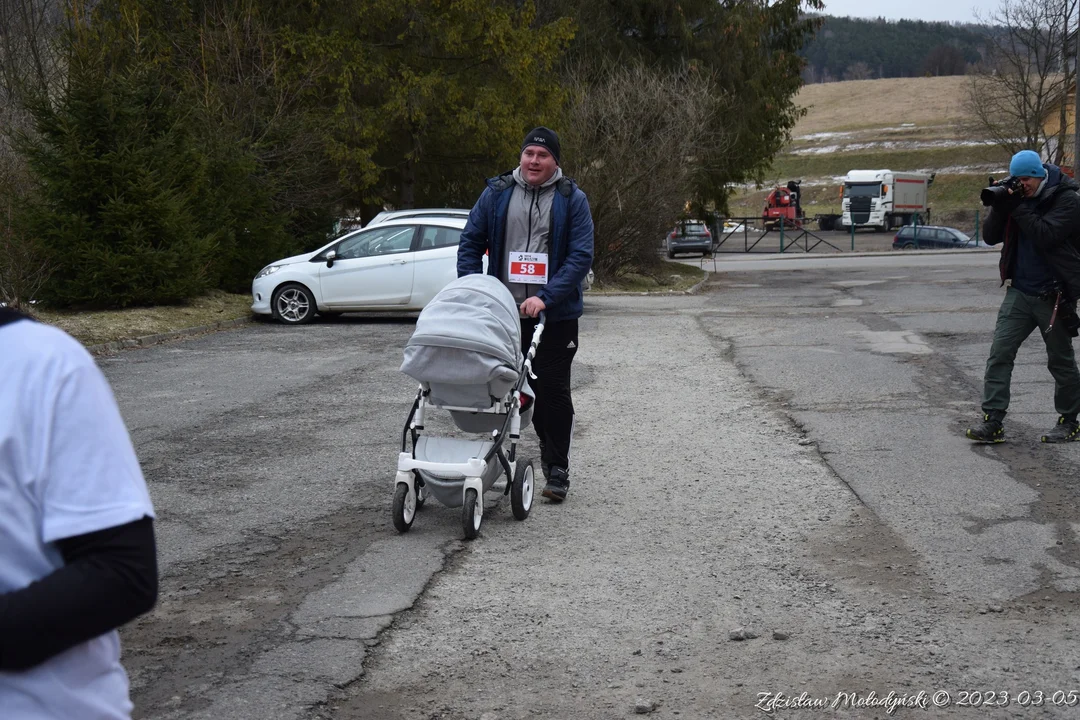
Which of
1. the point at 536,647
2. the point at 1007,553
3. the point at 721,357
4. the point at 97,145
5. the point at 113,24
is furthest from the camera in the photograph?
the point at 113,24

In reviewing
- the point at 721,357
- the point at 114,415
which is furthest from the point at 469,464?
the point at 721,357

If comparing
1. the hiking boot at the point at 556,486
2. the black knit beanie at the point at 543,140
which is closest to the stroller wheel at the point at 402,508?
the hiking boot at the point at 556,486

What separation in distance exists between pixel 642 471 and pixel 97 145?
490 inches

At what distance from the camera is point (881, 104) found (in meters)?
141

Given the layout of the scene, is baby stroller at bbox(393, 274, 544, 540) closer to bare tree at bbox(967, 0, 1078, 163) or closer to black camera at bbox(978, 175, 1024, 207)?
black camera at bbox(978, 175, 1024, 207)

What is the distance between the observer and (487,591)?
510 centimetres

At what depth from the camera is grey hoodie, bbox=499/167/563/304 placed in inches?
256

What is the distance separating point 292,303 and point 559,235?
40.7ft

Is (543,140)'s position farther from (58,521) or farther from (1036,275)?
(58,521)

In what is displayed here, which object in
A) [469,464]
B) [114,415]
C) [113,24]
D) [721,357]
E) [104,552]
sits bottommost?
[721,357]

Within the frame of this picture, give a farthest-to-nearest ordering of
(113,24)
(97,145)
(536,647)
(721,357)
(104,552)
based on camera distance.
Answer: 1. (113,24)
2. (97,145)
3. (721,357)
4. (536,647)
5. (104,552)

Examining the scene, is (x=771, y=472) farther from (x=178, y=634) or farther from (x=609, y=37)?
(x=609, y=37)

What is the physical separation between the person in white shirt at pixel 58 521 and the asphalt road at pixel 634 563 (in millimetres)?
2274

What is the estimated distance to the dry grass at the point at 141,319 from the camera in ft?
51.2
